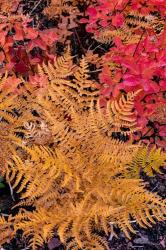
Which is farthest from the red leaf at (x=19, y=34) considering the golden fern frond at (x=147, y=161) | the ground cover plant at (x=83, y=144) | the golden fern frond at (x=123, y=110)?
the golden fern frond at (x=147, y=161)

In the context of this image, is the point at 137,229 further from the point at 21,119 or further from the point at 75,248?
the point at 21,119

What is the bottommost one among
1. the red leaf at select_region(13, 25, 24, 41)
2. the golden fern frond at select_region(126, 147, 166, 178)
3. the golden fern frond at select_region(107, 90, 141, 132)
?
the golden fern frond at select_region(126, 147, 166, 178)

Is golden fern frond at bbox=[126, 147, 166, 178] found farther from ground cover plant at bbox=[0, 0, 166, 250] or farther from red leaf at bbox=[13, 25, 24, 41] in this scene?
red leaf at bbox=[13, 25, 24, 41]

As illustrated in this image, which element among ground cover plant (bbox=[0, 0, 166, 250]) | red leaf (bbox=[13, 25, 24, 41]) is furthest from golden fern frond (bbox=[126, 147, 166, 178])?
red leaf (bbox=[13, 25, 24, 41])

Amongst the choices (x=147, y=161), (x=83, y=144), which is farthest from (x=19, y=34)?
(x=147, y=161)

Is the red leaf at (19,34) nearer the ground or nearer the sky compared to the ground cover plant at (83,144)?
nearer the sky

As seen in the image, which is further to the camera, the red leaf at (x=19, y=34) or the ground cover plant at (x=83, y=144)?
the red leaf at (x=19, y=34)

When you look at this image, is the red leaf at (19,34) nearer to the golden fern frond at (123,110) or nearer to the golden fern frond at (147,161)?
the golden fern frond at (123,110)

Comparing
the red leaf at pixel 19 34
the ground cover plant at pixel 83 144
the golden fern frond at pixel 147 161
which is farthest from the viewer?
the red leaf at pixel 19 34
